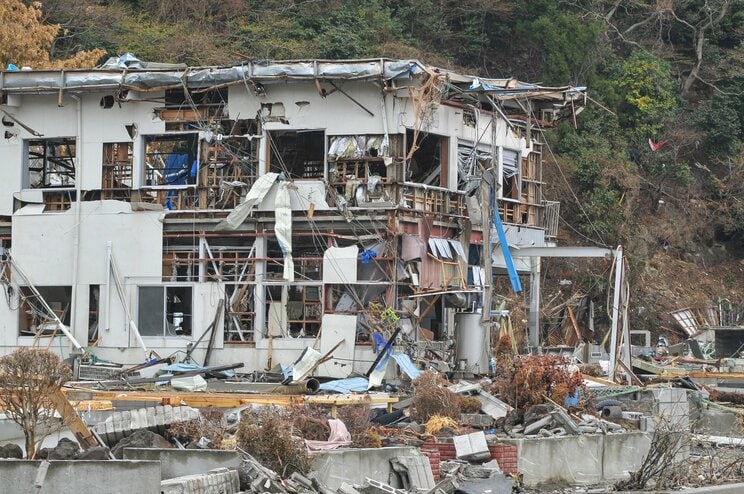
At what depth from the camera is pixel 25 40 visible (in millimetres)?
40438

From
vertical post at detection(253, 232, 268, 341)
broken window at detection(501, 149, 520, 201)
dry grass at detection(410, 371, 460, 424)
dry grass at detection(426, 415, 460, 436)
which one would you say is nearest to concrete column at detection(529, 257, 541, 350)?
broken window at detection(501, 149, 520, 201)

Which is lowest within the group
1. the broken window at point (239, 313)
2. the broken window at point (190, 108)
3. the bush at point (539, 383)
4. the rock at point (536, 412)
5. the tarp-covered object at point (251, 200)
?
the rock at point (536, 412)

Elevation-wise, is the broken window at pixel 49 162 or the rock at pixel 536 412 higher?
the broken window at pixel 49 162

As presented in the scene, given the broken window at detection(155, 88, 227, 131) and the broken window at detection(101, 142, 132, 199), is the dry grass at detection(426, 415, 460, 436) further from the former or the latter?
the broken window at detection(101, 142, 132, 199)

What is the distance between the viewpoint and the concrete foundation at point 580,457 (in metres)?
21.3

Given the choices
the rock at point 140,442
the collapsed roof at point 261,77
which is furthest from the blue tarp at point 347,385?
the rock at point 140,442

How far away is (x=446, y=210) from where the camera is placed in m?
34.5

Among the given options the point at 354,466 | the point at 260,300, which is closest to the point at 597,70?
the point at 260,300

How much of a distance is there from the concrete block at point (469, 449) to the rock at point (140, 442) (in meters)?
4.58

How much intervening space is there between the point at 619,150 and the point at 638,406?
2605 centimetres

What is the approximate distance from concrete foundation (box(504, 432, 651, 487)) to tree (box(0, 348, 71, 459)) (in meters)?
7.50

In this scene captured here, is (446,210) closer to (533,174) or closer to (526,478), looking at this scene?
(533,174)

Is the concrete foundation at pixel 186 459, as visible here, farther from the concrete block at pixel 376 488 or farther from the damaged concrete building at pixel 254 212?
the damaged concrete building at pixel 254 212

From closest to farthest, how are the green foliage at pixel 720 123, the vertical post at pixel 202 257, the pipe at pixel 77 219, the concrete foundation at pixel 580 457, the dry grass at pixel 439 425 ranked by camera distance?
the concrete foundation at pixel 580 457
the dry grass at pixel 439 425
the vertical post at pixel 202 257
the pipe at pixel 77 219
the green foliage at pixel 720 123
